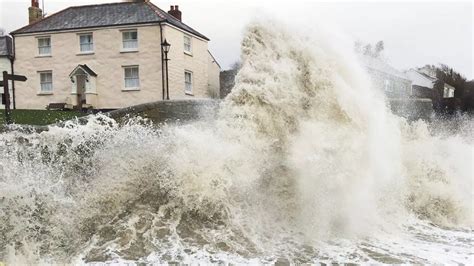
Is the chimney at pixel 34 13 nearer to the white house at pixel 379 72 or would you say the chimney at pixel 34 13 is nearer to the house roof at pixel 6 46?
the house roof at pixel 6 46

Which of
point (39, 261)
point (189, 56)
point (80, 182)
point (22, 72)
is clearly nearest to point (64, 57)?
point (22, 72)

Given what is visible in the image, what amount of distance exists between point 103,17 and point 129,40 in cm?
203

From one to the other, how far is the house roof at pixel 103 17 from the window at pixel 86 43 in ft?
1.61

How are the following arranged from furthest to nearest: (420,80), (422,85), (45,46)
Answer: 1. (420,80)
2. (422,85)
3. (45,46)

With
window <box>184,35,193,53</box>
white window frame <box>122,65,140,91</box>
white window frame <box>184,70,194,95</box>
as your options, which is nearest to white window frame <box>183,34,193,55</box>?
window <box>184,35,193,53</box>

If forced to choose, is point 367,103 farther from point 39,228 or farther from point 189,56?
point 189,56

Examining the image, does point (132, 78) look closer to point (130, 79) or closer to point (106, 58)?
point (130, 79)

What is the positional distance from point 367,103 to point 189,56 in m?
17.4

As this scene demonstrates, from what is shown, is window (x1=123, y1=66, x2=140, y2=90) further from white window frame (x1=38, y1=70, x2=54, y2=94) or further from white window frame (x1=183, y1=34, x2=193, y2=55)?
white window frame (x1=38, y1=70, x2=54, y2=94)

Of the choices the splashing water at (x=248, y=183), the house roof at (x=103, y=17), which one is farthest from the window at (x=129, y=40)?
the splashing water at (x=248, y=183)

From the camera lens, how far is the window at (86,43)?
940 inches

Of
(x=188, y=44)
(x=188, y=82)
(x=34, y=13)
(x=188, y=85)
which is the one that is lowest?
(x=188, y=85)

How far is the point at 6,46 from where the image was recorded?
2573cm

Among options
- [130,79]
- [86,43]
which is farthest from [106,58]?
[130,79]
